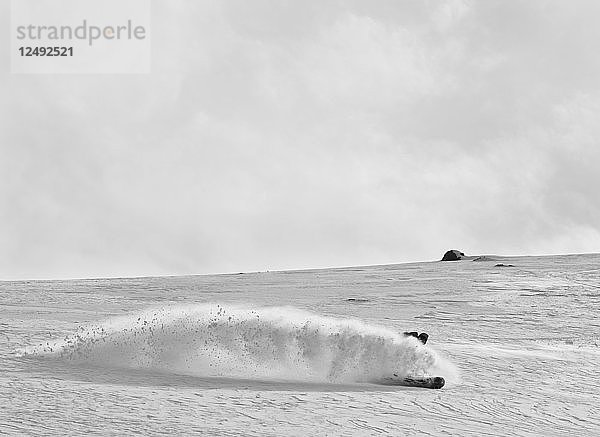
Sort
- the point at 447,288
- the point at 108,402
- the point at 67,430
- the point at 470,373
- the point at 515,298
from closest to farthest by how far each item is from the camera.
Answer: the point at 67,430, the point at 108,402, the point at 470,373, the point at 515,298, the point at 447,288

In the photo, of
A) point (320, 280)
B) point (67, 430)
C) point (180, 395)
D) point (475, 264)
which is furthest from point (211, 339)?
point (475, 264)

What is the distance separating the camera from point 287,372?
7.85m

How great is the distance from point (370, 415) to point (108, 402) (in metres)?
1.83

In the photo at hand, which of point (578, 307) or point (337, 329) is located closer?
point (337, 329)

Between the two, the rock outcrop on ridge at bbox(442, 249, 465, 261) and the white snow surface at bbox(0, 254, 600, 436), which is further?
the rock outcrop on ridge at bbox(442, 249, 465, 261)

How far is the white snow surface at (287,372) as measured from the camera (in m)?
5.82

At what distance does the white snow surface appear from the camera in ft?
19.1

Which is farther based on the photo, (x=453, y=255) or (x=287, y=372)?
(x=453, y=255)

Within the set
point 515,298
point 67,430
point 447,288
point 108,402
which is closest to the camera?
point 67,430

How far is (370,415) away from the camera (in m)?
6.19

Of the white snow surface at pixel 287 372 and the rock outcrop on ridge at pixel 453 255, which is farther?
the rock outcrop on ridge at pixel 453 255

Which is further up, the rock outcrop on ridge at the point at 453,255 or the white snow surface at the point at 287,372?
the rock outcrop on ridge at the point at 453,255

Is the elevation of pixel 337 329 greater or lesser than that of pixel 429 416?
greater

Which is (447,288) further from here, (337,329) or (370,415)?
(370,415)
